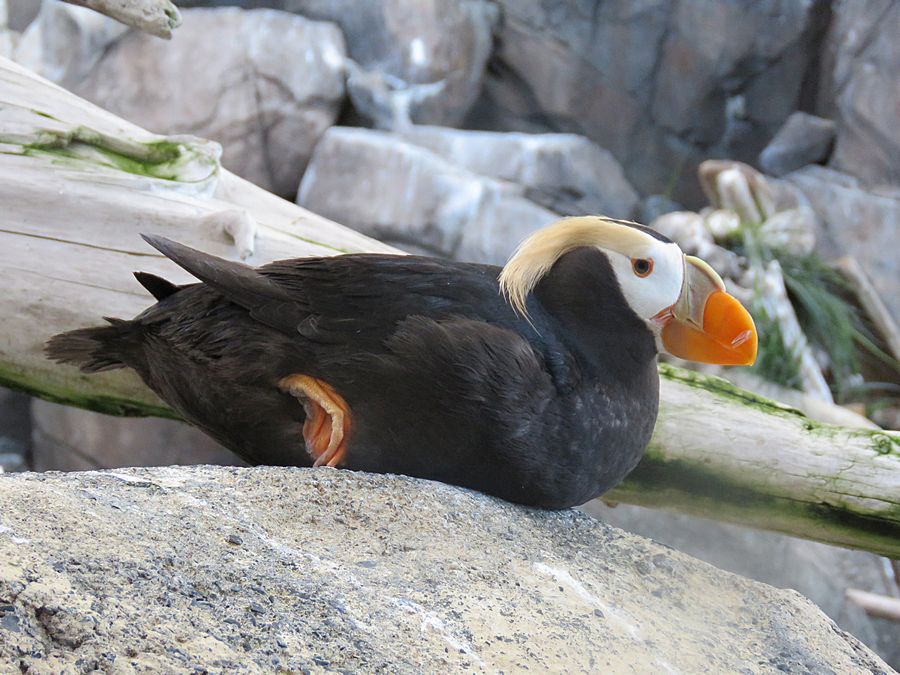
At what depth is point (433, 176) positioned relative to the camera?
5.55 metres

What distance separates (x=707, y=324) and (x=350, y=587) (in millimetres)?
757

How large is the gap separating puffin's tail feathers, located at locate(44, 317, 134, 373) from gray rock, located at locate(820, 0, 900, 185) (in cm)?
555

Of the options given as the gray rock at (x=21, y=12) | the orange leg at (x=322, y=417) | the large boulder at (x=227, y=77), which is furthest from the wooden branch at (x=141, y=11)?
the gray rock at (x=21, y=12)

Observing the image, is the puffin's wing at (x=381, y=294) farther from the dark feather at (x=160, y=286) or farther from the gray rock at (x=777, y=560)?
the gray rock at (x=777, y=560)

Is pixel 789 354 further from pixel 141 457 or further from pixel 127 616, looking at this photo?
pixel 127 616

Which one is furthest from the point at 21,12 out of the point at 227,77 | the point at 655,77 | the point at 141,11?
the point at 141,11

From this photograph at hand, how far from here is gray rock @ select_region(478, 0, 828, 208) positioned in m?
6.85

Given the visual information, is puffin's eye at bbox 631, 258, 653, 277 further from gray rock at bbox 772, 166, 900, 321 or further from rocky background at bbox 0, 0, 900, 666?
gray rock at bbox 772, 166, 900, 321

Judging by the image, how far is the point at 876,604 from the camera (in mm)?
3590

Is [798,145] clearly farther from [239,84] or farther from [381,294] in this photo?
[381,294]

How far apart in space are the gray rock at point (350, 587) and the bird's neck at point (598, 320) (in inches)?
11.5

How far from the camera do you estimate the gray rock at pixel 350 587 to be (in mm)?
973

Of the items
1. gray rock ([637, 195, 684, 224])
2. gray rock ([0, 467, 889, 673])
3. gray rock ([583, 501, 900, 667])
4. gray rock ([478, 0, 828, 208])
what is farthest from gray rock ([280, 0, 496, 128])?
gray rock ([0, 467, 889, 673])

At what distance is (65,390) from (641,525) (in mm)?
2431
